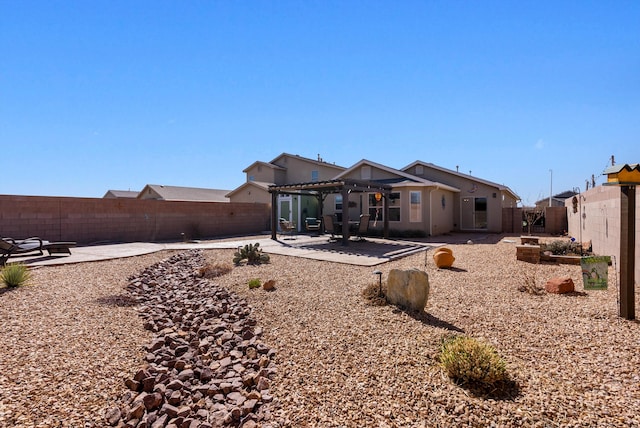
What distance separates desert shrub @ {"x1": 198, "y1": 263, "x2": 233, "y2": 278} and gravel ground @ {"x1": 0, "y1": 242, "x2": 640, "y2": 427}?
198 cm

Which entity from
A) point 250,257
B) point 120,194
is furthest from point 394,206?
point 120,194

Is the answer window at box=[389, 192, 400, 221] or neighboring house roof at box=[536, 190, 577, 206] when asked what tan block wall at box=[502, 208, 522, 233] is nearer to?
window at box=[389, 192, 400, 221]

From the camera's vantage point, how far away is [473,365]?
322cm

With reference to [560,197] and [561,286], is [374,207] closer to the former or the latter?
[561,286]

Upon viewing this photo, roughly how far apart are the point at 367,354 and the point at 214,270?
238 inches

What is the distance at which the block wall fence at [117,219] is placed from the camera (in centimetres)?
1223

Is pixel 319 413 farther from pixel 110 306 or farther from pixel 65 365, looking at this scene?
pixel 110 306

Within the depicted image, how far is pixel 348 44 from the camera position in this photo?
35.9 ft

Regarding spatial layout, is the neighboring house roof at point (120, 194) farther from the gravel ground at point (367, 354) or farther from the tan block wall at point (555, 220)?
the tan block wall at point (555, 220)

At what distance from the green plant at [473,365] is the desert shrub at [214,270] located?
253 inches

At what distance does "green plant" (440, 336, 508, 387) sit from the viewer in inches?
123

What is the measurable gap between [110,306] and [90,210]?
10.2 metres

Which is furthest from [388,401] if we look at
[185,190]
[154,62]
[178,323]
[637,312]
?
[185,190]

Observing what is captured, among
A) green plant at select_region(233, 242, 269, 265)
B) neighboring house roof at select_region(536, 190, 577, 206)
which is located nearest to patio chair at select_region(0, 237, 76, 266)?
green plant at select_region(233, 242, 269, 265)
